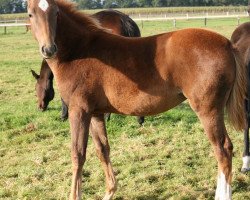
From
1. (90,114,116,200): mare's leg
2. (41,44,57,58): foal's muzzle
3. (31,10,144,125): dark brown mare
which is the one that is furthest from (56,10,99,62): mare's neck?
(31,10,144,125): dark brown mare

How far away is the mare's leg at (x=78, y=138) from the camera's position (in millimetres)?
3561

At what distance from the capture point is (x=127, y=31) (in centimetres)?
680

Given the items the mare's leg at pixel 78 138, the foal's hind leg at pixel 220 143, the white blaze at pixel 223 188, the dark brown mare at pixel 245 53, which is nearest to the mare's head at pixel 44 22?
the mare's leg at pixel 78 138

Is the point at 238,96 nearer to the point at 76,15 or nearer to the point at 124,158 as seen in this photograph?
the point at 76,15

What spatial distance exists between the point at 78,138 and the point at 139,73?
2.72 feet

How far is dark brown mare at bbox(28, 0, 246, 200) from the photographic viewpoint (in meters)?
3.34

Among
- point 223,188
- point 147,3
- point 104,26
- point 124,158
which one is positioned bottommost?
point 147,3

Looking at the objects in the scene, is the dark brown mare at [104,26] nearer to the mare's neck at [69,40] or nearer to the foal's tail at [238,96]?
the mare's neck at [69,40]

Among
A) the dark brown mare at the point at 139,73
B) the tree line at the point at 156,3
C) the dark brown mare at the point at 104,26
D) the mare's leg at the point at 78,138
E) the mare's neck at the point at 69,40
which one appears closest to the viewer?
the dark brown mare at the point at 139,73

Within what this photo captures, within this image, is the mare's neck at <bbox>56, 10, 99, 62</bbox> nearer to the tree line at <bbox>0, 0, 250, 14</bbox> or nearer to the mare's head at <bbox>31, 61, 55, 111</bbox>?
the mare's head at <bbox>31, 61, 55, 111</bbox>

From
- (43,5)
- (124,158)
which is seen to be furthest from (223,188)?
(43,5)

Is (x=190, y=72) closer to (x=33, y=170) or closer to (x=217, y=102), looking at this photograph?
(x=217, y=102)

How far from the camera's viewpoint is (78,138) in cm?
361

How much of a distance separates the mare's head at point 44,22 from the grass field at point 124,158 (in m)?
1.64
